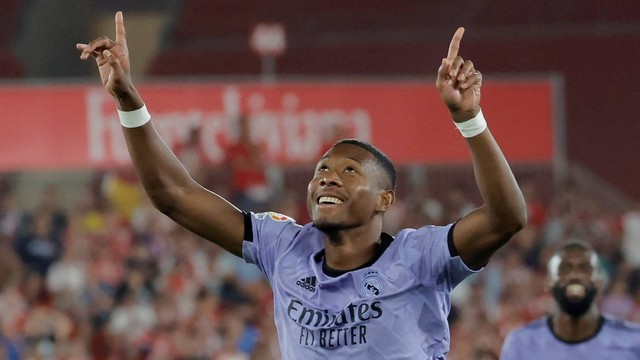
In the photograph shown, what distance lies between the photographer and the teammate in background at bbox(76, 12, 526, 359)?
4.17 m

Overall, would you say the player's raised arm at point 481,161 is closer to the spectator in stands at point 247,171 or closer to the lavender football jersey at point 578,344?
the lavender football jersey at point 578,344

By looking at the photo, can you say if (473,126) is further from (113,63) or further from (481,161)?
(113,63)

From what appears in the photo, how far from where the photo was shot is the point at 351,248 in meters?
4.61

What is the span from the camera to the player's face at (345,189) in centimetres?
447

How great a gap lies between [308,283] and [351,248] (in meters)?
0.20

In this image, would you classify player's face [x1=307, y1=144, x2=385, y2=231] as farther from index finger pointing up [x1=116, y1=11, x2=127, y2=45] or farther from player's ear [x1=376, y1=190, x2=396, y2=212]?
index finger pointing up [x1=116, y1=11, x2=127, y2=45]

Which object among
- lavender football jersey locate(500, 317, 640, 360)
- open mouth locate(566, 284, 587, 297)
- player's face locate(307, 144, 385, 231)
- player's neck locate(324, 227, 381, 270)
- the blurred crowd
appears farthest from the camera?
the blurred crowd

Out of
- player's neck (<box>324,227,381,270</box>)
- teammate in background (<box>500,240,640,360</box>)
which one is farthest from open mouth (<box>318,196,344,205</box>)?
teammate in background (<box>500,240,640,360</box>)

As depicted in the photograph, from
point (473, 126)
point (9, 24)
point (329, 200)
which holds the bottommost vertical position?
point (329, 200)

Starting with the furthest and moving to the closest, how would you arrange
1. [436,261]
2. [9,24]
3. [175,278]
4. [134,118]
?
[9,24] < [175,278] < [134,118] < [436,261]

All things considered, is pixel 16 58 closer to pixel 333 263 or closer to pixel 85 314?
pixel 85 314

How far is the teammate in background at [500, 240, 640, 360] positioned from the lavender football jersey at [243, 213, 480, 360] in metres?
2.50

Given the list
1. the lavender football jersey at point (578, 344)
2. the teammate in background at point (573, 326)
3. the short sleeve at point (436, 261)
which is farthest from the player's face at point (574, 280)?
the short sleeve at point (436, 261)

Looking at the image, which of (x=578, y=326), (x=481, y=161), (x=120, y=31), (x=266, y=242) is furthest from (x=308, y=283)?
(x=578, y=326)
